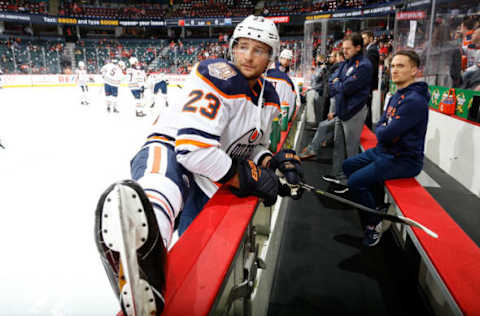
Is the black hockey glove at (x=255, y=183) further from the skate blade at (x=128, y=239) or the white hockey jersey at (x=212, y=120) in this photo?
the skate blade at (x=128, y=239)

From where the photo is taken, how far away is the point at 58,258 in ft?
6.39

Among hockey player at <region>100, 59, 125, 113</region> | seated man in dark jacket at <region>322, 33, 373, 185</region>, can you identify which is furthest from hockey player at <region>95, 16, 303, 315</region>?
hockey player at <region>100, 59, 125, 113</region>

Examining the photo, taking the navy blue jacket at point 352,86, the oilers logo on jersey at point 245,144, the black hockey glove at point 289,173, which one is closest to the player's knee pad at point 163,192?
the oilers logo on jersey at point 245,144

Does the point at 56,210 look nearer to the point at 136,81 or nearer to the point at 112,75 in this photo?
the point at 136,81

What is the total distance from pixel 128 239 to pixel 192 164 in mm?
520

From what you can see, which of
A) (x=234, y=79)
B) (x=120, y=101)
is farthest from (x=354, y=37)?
(x=120, y=101)

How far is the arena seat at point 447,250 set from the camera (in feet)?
3.10

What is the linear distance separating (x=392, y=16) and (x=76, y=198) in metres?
13.9

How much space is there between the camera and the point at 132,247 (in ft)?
2.20

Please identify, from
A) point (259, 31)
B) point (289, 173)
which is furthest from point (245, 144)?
point (259, 31)

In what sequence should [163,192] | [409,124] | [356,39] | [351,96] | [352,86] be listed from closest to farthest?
1. [163,192]
2. [409,124]
3. [356,39]
4. [352,86]
5. [351,96]

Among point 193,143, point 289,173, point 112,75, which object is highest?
point 112,75

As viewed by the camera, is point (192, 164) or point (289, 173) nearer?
point (192, 164)

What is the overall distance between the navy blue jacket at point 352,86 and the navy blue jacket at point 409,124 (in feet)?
2.82
